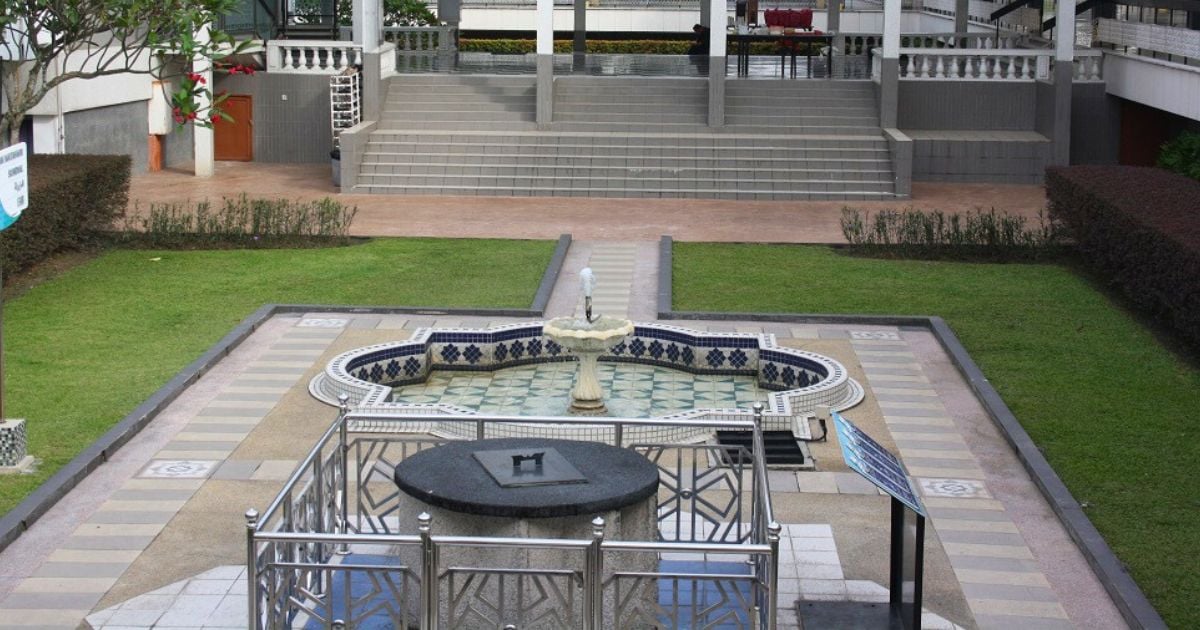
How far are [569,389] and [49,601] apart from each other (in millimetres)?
6825

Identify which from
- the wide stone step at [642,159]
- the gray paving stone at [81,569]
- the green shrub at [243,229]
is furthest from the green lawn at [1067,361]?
the gray paving stone at [81,569]

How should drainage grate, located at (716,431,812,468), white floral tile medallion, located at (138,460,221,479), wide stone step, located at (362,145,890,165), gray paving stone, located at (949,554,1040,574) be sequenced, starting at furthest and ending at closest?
wide stone step, located at (362,145,890,165), drainage grate, located at (716,431,812,468), white floral tile medallion, located at (138,460,221,479), gray paving stone, located at (949,554,1040,574)

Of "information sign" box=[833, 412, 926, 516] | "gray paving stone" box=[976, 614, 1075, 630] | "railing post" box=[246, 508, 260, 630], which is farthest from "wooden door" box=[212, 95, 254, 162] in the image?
"railing post" box=[246, 508, 260, 630]

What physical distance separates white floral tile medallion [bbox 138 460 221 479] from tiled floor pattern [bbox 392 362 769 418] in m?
2.63

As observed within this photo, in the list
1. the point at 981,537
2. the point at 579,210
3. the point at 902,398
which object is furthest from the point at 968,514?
the point at 579,210

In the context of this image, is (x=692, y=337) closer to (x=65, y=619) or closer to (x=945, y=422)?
(x=945, y=422)

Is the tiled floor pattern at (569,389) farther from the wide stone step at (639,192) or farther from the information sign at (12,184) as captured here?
the wide stone step at (639,192)

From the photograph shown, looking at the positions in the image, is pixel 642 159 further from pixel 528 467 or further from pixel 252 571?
pixel 252 571

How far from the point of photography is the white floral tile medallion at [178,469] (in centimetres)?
1306

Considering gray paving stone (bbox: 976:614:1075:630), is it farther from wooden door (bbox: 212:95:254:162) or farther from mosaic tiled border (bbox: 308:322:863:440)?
wooden door (bbox: 212:95:254:162)

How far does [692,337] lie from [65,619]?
27.6 feet

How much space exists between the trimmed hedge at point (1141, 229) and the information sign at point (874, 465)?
27.8ft

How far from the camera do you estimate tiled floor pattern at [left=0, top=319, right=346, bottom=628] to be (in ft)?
34.1

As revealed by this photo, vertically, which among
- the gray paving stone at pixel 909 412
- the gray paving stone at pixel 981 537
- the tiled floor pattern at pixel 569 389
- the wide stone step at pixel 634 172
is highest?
the wide stone step at pixel 634 172
